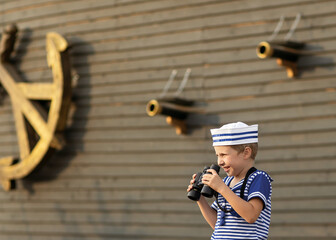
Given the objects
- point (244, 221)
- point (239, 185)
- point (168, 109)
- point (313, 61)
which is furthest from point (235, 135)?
point (168, 109)

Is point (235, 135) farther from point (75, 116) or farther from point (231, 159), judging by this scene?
point (75, 116)

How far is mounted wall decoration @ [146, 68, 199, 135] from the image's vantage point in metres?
7.50

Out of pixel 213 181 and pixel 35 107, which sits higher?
pixel 35 107

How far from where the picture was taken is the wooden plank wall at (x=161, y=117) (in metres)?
6.91

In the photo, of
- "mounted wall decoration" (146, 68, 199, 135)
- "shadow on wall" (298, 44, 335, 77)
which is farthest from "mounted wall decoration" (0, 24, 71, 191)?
"shadow on wall" (298, 44, 335, 77)

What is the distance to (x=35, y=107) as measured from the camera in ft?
30.0

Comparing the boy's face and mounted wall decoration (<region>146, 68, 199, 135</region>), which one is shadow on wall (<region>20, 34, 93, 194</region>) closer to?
mounted wall decoration (<region>146, 68, 199, 135</region>)

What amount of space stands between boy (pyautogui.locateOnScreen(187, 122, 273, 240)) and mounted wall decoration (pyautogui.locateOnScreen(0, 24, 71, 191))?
5.62 meters

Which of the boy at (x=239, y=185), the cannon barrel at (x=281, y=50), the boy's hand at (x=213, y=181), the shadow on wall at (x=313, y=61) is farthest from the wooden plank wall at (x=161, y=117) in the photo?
the boy's hand at (x=213, y=181)

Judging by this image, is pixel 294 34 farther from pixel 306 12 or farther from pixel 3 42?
pixel 3 42

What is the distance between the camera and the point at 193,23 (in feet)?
26.0

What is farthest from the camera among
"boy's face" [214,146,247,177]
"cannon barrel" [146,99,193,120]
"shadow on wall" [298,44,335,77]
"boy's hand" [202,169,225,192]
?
"cannon barrel" [146,99,193,120]

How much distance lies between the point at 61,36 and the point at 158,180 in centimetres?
217

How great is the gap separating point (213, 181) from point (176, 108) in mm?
4386
